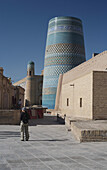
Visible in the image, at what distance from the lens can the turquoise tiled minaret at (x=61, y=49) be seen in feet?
87.3

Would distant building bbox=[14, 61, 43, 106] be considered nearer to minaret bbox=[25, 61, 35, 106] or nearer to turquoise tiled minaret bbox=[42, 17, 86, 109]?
minaret bbox=[25, 61, 35, 106]

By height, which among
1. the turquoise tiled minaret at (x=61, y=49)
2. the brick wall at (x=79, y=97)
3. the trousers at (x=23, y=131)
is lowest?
the trousers at (x=23, y=131)

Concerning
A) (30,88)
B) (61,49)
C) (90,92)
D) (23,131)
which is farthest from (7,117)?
(30,88)

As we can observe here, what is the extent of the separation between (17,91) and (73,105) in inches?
334

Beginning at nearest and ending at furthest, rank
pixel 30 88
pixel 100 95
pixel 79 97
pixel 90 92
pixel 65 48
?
1. pixel 100 95
2. pixel 90 92
3. pixel 79 97
4. pixel 65 48
5. pixel 30 88

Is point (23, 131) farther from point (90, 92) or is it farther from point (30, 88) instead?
point (30, 88)

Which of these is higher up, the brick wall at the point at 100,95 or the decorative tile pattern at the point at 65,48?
the decorative tile pattern at the point at 65,48

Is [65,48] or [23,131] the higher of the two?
[65,48]

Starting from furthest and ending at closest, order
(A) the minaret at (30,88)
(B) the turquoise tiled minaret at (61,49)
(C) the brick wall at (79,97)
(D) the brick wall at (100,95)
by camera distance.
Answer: (A) the minaret at (30,88) → (B) the turquoise tiled minaret at (61,49) → (C) the brick wall at (79,97) → (D) the brick wall at (100,95)

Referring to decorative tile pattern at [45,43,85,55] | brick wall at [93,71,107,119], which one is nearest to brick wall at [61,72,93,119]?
brick wall at [93,71,107,119]

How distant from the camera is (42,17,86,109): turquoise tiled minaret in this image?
2661 cm

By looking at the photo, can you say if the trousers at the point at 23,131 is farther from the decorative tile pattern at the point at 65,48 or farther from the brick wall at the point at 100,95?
the decorative tile pattern at the point at 65,48

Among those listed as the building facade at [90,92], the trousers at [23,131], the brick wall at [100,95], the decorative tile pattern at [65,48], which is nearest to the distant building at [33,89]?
the decorative tile pattern at [65,48]

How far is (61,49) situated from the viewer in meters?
26.7
